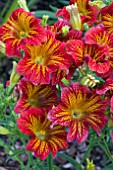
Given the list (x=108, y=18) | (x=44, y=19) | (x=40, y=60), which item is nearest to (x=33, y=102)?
(x=40, y=60)

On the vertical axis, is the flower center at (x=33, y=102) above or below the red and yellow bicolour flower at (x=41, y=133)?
above

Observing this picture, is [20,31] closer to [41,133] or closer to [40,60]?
[40,60]

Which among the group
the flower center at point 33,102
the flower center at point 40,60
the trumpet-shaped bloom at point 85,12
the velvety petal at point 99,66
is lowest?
the flower center at point 33,102

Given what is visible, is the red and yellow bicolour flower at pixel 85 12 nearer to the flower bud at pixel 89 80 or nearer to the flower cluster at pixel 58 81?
the flower cluster at pixel 58 81

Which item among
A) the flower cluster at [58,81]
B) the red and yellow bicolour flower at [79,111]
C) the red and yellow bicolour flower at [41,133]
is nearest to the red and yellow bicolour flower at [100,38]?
the flower cluster at [58,81]

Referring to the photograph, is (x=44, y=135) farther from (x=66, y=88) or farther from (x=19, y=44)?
(x=19, y=44)

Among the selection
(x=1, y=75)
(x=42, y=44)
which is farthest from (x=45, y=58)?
(x=1, y=75)

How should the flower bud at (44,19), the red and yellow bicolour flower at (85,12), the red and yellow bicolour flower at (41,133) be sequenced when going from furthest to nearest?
the red and yellow bicolour flower at (85,12), the flower bud at (44,19), the red and yellow bicolour flower at (41,133)
